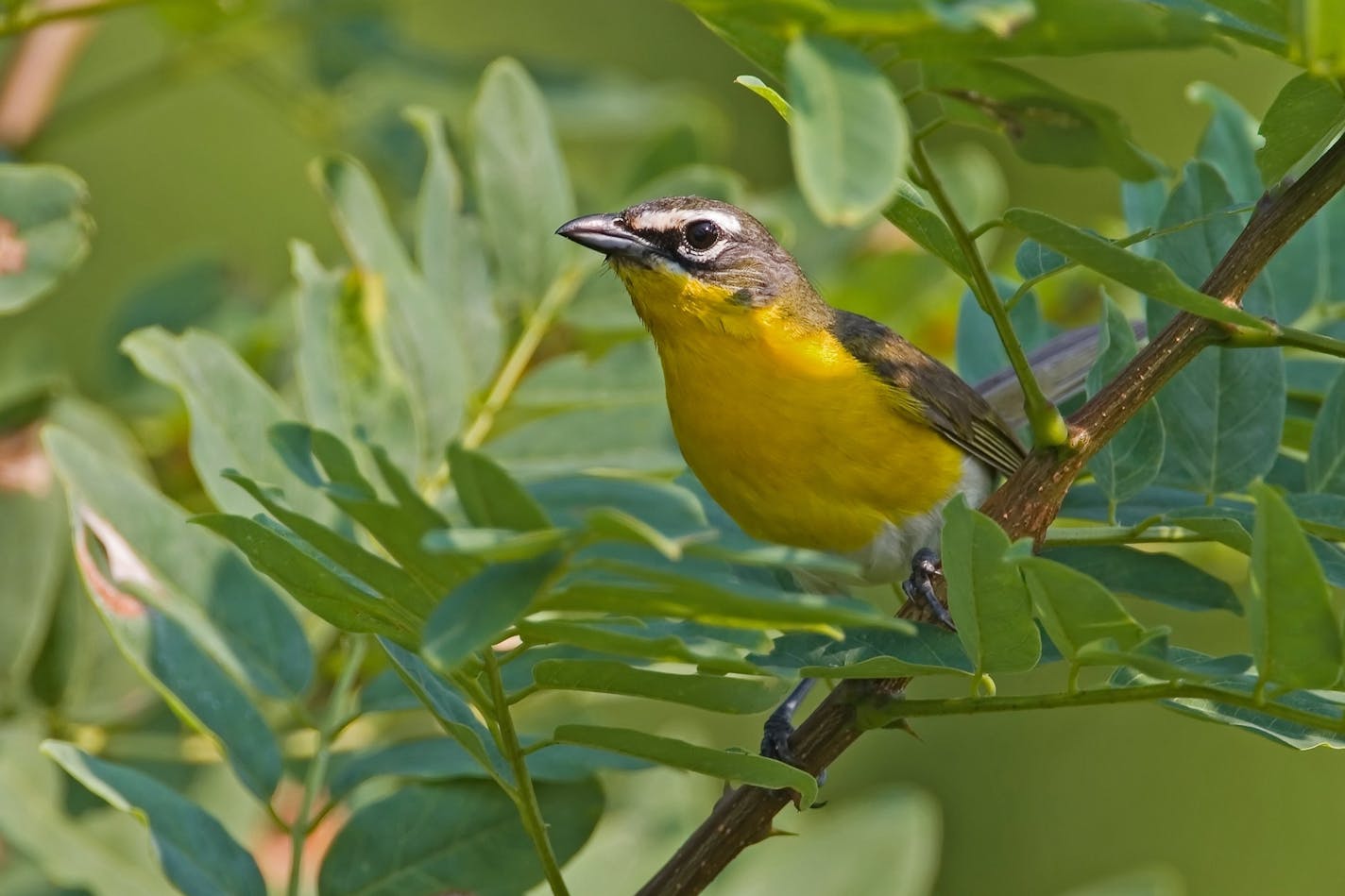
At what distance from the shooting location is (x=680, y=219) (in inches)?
121

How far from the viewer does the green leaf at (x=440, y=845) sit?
2.30 m

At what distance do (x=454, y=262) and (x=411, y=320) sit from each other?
25 centimetres

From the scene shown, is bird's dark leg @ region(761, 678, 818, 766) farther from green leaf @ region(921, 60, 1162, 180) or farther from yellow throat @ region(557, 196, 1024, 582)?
green leaf @ region(921, 60, 1162, 180)

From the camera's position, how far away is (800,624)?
1.46 m

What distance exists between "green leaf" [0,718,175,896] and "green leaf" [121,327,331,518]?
55 cm

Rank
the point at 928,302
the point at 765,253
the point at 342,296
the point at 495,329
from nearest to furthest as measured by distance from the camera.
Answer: the point at 342,296
the point at 495,329
the point at 765,253
the point at 928,302

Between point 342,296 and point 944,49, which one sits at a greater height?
point 944,49

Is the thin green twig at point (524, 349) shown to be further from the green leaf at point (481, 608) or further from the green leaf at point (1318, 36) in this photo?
the green leaf at point (1318, 36)

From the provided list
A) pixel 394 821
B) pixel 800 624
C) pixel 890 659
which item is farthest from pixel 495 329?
pixel 800 624

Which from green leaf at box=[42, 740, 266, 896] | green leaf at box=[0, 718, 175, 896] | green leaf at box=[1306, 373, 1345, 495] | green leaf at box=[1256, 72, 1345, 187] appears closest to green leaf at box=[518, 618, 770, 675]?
green leaf at box=[42, 740, 266, 896]

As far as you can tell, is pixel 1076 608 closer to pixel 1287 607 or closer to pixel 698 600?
pixel 1287 607

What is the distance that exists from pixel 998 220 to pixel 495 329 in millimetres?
1387

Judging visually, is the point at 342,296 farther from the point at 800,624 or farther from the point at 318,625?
the point at 800,624

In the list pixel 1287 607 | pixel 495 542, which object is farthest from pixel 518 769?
pixel 1287 607
